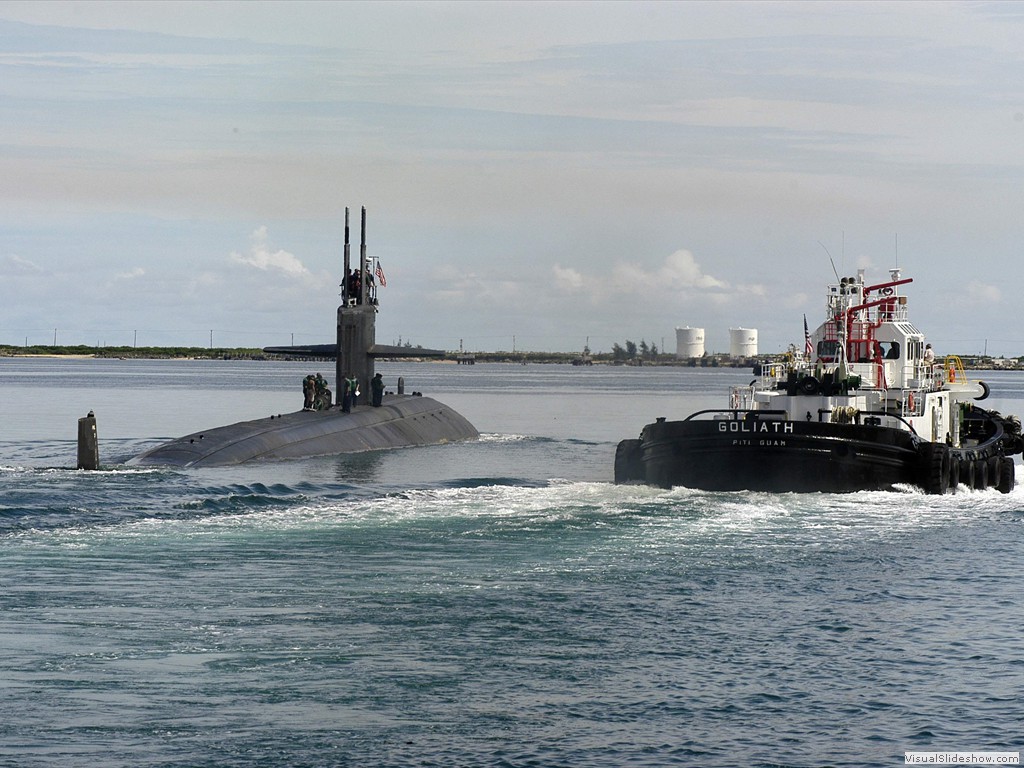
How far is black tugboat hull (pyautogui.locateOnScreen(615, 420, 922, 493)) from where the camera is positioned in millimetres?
25562

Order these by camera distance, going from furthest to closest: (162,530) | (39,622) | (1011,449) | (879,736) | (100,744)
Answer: (1011,449) → (162,530) → (39,622) → (879,736) → (100,744)

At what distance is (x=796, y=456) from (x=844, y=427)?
1.17 metres

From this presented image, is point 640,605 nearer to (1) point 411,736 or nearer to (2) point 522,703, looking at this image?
(2) point 522,703

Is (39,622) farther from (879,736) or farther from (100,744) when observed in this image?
(879,736)

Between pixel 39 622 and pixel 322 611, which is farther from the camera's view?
pixel 322 611

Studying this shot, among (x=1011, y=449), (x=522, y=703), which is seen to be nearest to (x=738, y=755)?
(x=522, y=703)

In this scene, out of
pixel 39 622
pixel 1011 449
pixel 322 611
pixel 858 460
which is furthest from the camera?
pixel 1011 449

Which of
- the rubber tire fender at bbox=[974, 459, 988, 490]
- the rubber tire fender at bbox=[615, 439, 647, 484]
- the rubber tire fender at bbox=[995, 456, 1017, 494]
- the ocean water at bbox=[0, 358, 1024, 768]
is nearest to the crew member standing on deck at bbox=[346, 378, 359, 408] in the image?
the rubber tire fender at bbox=[615, 439, 647, 484]

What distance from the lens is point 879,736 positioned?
35.3ft

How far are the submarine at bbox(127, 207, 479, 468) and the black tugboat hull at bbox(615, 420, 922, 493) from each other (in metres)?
10.6

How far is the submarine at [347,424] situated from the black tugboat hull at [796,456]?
10622mm

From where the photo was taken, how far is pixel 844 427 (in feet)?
84.3

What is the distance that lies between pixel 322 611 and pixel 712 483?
1326cm

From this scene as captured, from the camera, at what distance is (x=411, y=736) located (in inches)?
413
